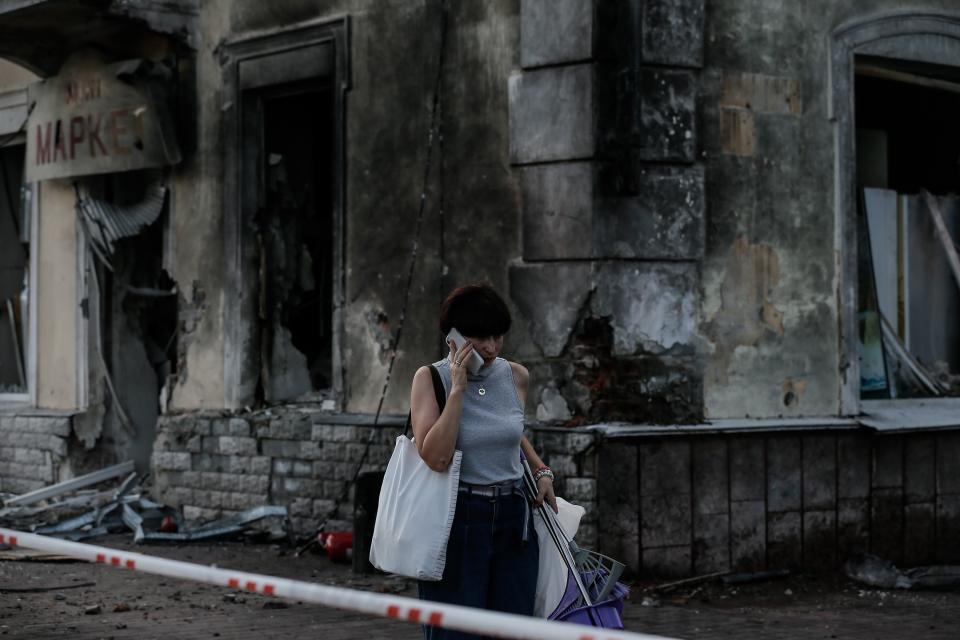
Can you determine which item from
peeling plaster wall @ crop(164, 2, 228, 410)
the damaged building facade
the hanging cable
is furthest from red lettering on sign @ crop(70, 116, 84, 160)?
the hanging cable

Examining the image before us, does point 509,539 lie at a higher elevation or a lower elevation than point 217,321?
lower

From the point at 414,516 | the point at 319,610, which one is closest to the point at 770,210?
the point at 319,610

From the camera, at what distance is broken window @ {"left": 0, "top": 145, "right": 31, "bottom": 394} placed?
14.9m

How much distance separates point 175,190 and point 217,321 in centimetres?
118

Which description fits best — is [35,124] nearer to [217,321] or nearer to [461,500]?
[217,321]

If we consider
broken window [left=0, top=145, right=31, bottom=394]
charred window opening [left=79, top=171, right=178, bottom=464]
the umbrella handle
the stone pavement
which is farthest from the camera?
broken window [left=0, top=145, right=31, bottom=394]

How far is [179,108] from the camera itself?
12.4 meters

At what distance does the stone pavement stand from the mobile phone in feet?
8.92

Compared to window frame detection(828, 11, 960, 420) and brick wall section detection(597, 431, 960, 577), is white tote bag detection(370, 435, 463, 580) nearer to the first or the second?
brick wall section detection(597, 431, 960, 577)

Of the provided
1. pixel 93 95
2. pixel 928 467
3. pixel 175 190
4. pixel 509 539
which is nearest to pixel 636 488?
pixel 928 467

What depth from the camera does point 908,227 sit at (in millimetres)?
11305

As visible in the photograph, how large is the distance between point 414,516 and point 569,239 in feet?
14.5

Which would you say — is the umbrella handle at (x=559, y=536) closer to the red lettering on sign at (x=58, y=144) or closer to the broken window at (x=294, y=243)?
the broken window at (x=294, y=243)

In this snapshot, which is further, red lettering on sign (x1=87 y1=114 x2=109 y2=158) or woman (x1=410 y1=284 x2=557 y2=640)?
red lettering on sign (x1=87 y1=114 x2=109 y2=158)
